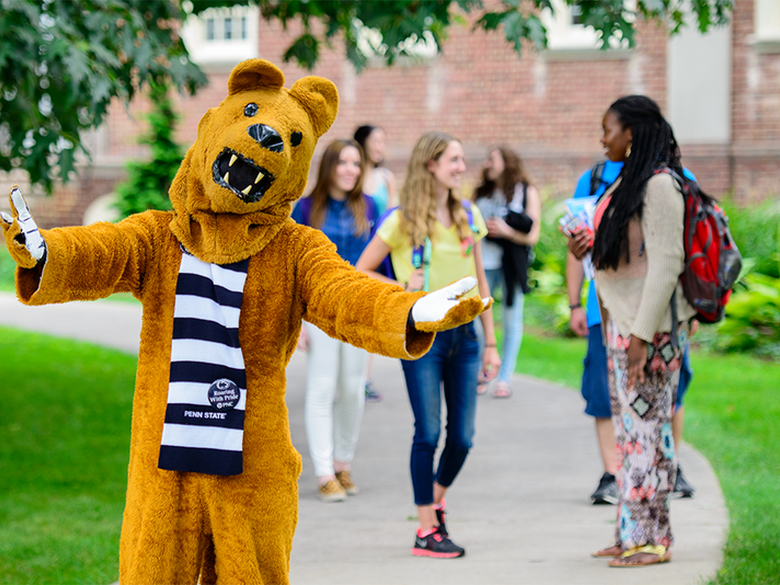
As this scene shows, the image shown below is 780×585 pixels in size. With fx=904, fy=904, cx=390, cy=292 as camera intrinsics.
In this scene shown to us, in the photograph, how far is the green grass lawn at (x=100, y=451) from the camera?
4.29 m

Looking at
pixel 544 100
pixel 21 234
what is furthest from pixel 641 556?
pixel 544 100

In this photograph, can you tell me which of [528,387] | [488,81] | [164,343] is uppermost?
[488,81]

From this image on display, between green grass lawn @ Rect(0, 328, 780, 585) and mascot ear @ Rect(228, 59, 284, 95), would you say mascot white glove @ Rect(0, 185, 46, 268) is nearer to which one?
mascot ear @ Rect(228, 59, 284, 95)

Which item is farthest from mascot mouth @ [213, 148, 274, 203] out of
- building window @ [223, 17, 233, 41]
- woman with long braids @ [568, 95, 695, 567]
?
building window @ [223, 17, 233, 41]

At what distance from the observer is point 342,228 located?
229 inches

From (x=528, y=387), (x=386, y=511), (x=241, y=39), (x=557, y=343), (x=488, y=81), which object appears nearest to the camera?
(x=386, y=511)

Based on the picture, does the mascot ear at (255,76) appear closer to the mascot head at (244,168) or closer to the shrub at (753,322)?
the mascot head at (244,168)

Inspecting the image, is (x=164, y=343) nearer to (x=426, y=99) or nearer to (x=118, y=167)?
(x=426, y=99)

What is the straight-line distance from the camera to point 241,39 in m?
17.0

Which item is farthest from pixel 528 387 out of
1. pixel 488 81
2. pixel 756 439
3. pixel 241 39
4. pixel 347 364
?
pixel 241 39

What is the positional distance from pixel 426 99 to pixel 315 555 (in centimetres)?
1217

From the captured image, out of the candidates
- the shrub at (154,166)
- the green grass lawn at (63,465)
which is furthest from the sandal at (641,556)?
the shrub at (154,166)

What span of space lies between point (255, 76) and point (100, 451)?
432 centimetres

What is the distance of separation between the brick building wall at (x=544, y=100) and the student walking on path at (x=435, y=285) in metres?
10.2
